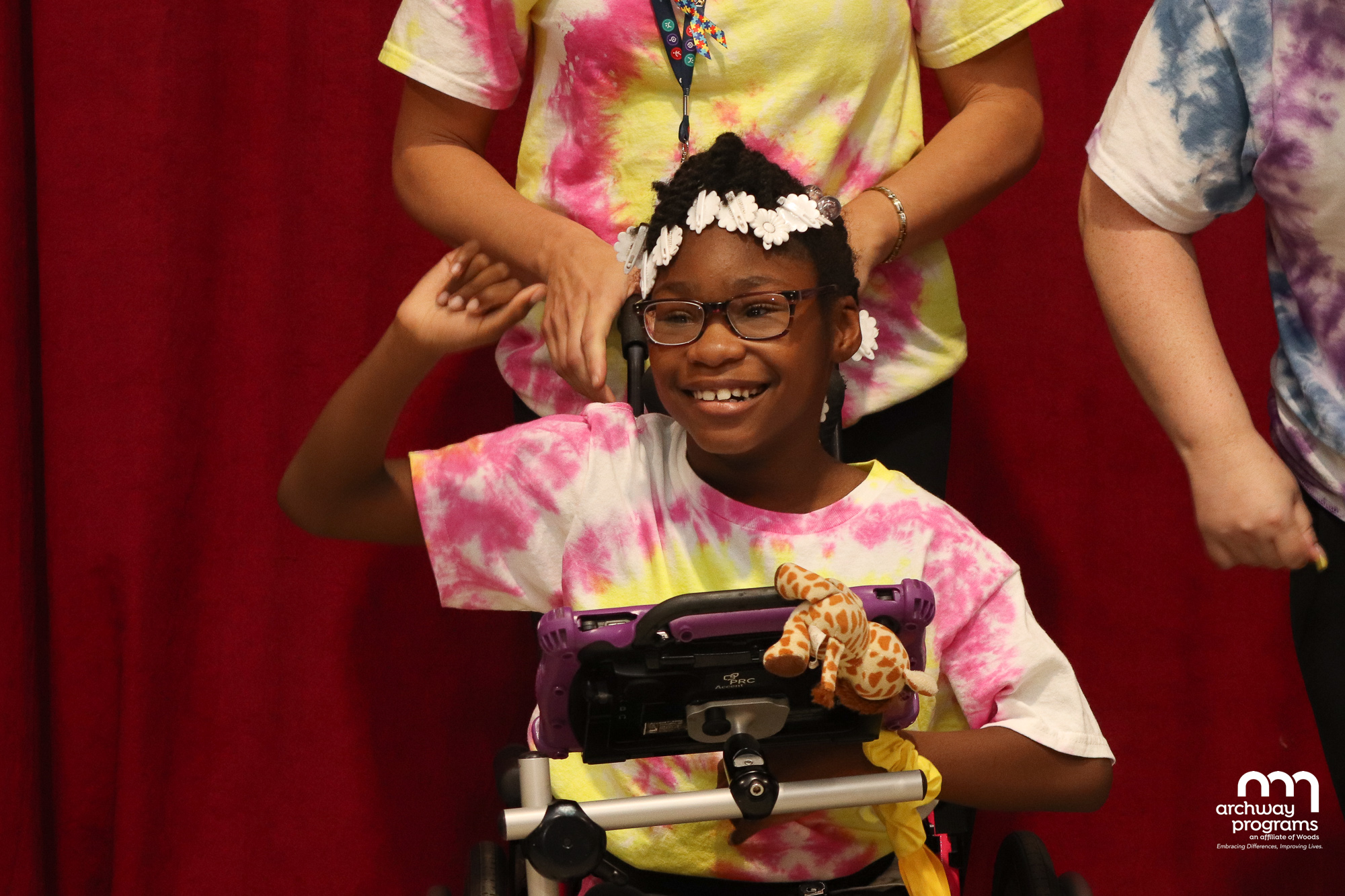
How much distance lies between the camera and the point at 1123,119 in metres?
1.21

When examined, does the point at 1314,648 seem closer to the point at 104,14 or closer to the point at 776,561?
the point at 776,561

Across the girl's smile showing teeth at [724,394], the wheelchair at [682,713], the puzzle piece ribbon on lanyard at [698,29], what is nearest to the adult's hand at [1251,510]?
the wheelchair at [682,713]

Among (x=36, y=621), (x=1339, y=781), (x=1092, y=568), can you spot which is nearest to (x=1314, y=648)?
(x=1339, y=781)

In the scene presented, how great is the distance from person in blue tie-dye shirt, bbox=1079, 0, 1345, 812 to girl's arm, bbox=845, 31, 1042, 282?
19 cm

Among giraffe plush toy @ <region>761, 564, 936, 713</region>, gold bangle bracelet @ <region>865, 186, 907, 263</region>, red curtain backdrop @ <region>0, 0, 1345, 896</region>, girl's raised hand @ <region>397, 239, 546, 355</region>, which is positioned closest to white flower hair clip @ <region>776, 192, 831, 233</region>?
gold bangle bracelet @ <region>865, 186, 907, 263</region>

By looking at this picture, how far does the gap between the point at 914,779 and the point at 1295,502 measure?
1.33 feet

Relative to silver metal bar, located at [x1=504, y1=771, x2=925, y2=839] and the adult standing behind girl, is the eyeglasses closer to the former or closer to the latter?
the adult standing behind girl

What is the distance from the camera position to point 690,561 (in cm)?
128

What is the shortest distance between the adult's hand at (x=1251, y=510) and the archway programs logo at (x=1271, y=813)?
1051 mm

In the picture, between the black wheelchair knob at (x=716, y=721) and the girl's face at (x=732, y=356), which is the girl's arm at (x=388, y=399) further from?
the black wheelchair knob at (x=716, y=721)

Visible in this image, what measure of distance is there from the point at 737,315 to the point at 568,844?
0.50 meters

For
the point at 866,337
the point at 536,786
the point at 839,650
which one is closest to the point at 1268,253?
the point at 866,337

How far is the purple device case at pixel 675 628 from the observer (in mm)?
1014

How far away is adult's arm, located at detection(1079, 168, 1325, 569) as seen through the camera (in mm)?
1133
